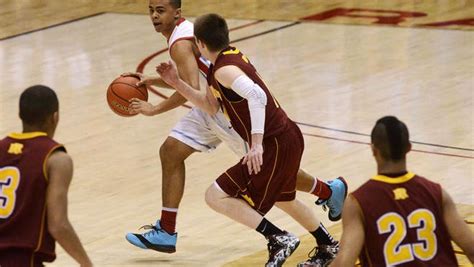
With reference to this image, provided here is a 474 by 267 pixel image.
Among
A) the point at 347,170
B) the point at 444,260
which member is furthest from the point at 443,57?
the point at 444,260

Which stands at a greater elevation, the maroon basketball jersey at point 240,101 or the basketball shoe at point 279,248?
the maroon basketball jersey at point 240,101

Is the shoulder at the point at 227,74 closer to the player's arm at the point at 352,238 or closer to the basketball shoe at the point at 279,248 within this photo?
the basketball shoe at the point at 279,248

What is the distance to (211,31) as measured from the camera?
25.2ft

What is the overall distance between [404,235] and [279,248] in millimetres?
2453

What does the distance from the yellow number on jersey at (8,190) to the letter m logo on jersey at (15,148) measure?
0.25 feet

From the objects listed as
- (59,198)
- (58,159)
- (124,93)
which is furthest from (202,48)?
(59,198)

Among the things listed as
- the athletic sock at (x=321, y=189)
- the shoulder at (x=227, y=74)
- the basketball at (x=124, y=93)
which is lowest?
the athletic sock at (x=321, y=189)

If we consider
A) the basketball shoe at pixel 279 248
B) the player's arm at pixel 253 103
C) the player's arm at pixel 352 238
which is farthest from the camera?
the basketball shoe at pixel 279 248

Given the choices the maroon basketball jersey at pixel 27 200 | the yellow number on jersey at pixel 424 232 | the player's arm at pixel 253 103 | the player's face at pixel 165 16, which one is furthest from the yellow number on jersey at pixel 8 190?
the player's face at pixel 165 16

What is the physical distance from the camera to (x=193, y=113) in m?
8.60

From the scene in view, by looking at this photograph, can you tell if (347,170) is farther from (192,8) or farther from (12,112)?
(192,8)

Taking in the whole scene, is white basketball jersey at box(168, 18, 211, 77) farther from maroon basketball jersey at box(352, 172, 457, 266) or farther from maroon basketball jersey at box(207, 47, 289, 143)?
maroon basketball jersey at box(352, 172, 457, 266)

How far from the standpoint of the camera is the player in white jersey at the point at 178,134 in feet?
27.4

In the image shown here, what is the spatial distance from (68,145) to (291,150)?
401cm
